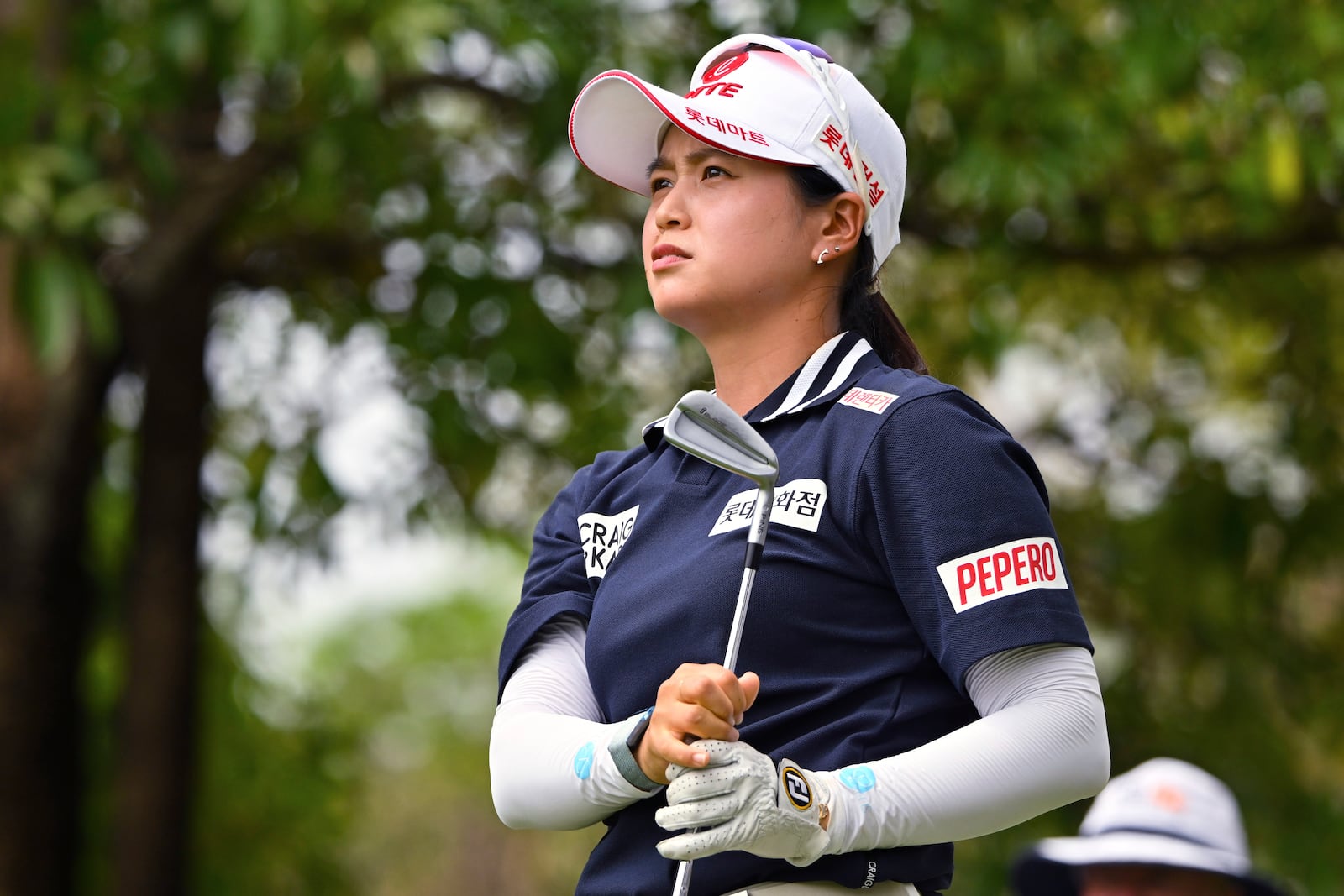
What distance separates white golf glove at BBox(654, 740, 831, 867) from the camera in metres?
1.74

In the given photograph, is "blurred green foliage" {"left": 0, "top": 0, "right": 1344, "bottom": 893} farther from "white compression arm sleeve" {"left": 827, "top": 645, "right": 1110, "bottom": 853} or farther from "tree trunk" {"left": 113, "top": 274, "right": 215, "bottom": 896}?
"white compression arm sleeve" {"left": 827, "top": 645, "right": 1110, "bottom": 853}

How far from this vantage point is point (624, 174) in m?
2.47

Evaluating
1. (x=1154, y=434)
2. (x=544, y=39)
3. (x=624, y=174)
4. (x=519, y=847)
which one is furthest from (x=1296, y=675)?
(x=519, y=847)

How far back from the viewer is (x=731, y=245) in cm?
218

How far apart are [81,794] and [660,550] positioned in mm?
5644

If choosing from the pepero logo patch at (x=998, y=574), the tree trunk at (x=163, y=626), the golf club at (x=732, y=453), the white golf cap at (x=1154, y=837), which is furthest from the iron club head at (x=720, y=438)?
the tree trunk at (x=163, y=626)

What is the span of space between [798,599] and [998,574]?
214 millimetres

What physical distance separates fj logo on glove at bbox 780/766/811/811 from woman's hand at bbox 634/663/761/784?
64 millimetres

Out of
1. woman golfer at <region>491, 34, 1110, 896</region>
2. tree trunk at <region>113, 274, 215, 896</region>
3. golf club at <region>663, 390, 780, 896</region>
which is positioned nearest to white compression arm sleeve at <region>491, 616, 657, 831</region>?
woman golfer at <region>491, 34, 1110, 896</region>

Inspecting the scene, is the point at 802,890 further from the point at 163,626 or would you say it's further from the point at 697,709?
the point at 163,626

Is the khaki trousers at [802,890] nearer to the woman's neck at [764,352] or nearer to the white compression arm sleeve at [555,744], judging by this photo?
the white compression arm sleeve at [555,744]

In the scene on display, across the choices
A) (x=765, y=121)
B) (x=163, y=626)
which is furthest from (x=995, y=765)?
(x=163, y=626)

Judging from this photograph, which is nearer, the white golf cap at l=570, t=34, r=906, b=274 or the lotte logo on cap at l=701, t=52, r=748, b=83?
the white golf cap at l=570, t=34, r=906, b=274

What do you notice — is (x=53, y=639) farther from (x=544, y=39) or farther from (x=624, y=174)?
(x=624, y=174)
